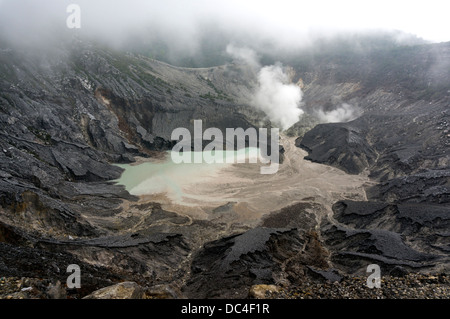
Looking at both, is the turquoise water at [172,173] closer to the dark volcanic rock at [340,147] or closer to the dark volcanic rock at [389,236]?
the dark volcanic rock at [340,147]

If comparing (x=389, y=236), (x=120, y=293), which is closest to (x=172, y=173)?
(x=389, y=236)

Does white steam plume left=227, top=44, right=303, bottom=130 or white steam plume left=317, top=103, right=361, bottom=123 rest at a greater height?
white steam plume left=227, top=44, right=303, bottom=130

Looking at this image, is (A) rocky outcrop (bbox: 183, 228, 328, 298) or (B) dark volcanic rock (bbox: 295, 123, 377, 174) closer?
(A) rocky outcrop (bbox: 183, 228, 328, 298)

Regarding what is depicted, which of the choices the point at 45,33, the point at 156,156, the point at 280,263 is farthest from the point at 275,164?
the point at 45,33

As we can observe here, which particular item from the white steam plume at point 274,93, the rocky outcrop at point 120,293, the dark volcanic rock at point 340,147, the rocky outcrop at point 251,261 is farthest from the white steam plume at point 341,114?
the rocky outcrop at point 120,293

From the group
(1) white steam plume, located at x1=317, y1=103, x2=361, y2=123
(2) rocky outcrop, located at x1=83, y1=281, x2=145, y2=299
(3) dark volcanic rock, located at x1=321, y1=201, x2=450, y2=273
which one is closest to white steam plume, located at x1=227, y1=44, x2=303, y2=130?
(1) white steam plume, located at x1=317, y1=103, x2=361, y2=123

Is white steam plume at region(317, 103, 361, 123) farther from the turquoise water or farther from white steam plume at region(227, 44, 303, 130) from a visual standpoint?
the turquoise water
